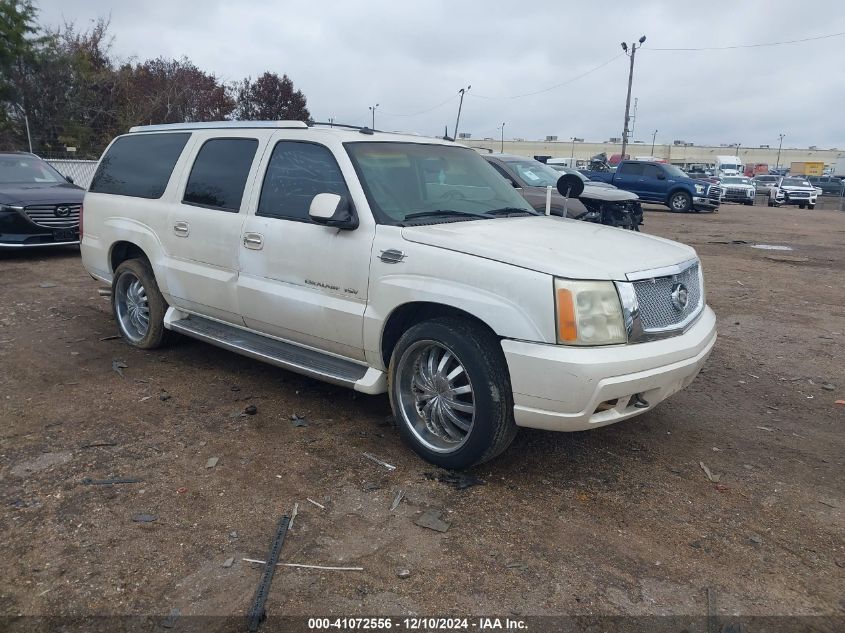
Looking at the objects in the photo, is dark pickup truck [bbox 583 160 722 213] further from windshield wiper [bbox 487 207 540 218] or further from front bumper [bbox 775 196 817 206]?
windshield wiper [bbox 487 207 540 218]

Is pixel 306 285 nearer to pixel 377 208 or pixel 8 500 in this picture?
pixel 377 208

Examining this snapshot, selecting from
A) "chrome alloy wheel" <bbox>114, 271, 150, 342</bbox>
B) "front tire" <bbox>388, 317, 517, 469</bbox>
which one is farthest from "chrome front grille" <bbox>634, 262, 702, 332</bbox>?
"chrome alloy wheel" <bbox>114, 271, 150, 342</bbox>

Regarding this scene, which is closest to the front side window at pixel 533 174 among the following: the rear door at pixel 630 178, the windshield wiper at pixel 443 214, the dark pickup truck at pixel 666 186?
the windshield wiper at pixel 443 214

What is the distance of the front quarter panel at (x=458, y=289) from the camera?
10.8 ft

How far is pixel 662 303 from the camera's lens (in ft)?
12.1

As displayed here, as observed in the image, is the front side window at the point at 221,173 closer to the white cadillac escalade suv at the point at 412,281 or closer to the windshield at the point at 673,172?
the white cadillac escalade suv at the point at 412,281

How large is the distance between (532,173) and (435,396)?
920 centimetres

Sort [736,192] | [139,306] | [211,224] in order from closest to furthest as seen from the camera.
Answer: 1. [211,224]
2. [139,306]
3. [736,192]

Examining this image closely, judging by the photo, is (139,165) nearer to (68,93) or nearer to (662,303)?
(662,303)

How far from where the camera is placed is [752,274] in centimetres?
1062

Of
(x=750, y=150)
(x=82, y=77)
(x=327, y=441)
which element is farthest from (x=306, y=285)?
(x=750, y=150)

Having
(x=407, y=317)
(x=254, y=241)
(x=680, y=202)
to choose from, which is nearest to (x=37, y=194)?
(x=254, y=241)

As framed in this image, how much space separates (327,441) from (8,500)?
5.54ft

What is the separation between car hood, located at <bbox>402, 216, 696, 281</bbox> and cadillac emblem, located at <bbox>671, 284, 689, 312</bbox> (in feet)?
0.49
